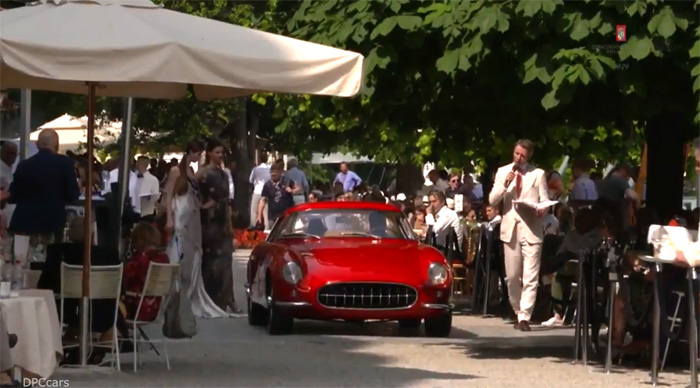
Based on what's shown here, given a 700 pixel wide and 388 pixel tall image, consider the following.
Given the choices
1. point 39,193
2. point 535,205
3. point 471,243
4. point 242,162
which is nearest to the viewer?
point 39,193

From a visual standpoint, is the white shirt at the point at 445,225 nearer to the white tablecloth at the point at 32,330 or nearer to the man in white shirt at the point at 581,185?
the man in white shirt at the point at 581,185

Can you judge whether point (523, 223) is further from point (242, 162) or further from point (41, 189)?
point (242, 162)

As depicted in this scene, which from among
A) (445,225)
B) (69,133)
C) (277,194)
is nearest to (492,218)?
(445,225)

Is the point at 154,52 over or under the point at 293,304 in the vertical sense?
over

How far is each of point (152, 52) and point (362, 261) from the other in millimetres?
5359

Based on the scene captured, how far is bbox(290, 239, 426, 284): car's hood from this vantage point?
1527cm

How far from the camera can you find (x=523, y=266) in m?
15.9

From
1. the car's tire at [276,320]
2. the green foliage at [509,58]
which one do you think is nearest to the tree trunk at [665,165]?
the green foliage at [509,58]

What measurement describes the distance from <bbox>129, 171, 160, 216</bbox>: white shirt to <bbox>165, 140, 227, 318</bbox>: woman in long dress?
328 inches

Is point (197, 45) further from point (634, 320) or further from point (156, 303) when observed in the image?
point (634, 320)

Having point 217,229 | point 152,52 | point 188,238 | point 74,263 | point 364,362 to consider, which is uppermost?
point 152,52

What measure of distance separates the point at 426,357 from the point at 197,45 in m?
4.18

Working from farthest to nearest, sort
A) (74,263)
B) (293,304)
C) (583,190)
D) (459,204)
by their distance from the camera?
(459,204)
(583,190)
(293,304)
(74,263)

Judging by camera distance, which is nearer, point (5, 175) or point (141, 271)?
point (141, 271)
